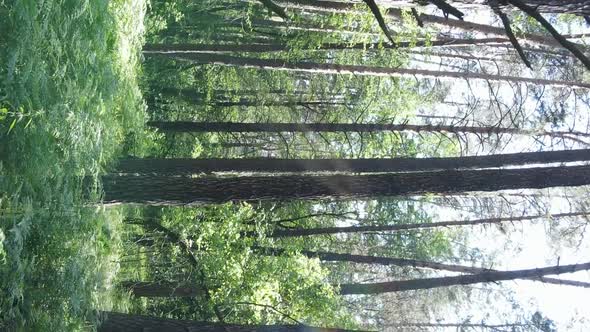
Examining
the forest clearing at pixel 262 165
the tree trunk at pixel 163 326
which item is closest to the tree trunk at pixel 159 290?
the forest clearing at pixel 262 165

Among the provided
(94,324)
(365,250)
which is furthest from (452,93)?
(94,324)

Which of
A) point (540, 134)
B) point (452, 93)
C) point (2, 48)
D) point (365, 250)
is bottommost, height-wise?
point (365, 250)

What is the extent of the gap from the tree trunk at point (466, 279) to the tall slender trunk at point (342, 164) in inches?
146

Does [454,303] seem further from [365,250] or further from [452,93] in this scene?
[452,93]

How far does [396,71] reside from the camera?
43.7 feet

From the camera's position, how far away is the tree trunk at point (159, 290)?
15.2m

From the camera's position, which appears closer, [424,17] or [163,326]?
[163,326]

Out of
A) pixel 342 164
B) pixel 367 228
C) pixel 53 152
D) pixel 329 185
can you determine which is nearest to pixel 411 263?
pixel 367 228

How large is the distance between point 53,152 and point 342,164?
4.29 metres

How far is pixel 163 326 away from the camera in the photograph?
25.4 feet

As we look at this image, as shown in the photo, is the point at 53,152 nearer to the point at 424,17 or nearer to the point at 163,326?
the point at 163,326

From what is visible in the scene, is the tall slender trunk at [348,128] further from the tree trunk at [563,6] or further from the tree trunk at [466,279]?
the tree trunk at [563,6]

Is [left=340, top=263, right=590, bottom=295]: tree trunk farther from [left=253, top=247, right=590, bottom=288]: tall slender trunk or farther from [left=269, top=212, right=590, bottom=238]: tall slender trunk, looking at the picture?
[left=269, top=212, right=590, bottom=238]: tall slender trunk

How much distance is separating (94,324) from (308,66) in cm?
781
